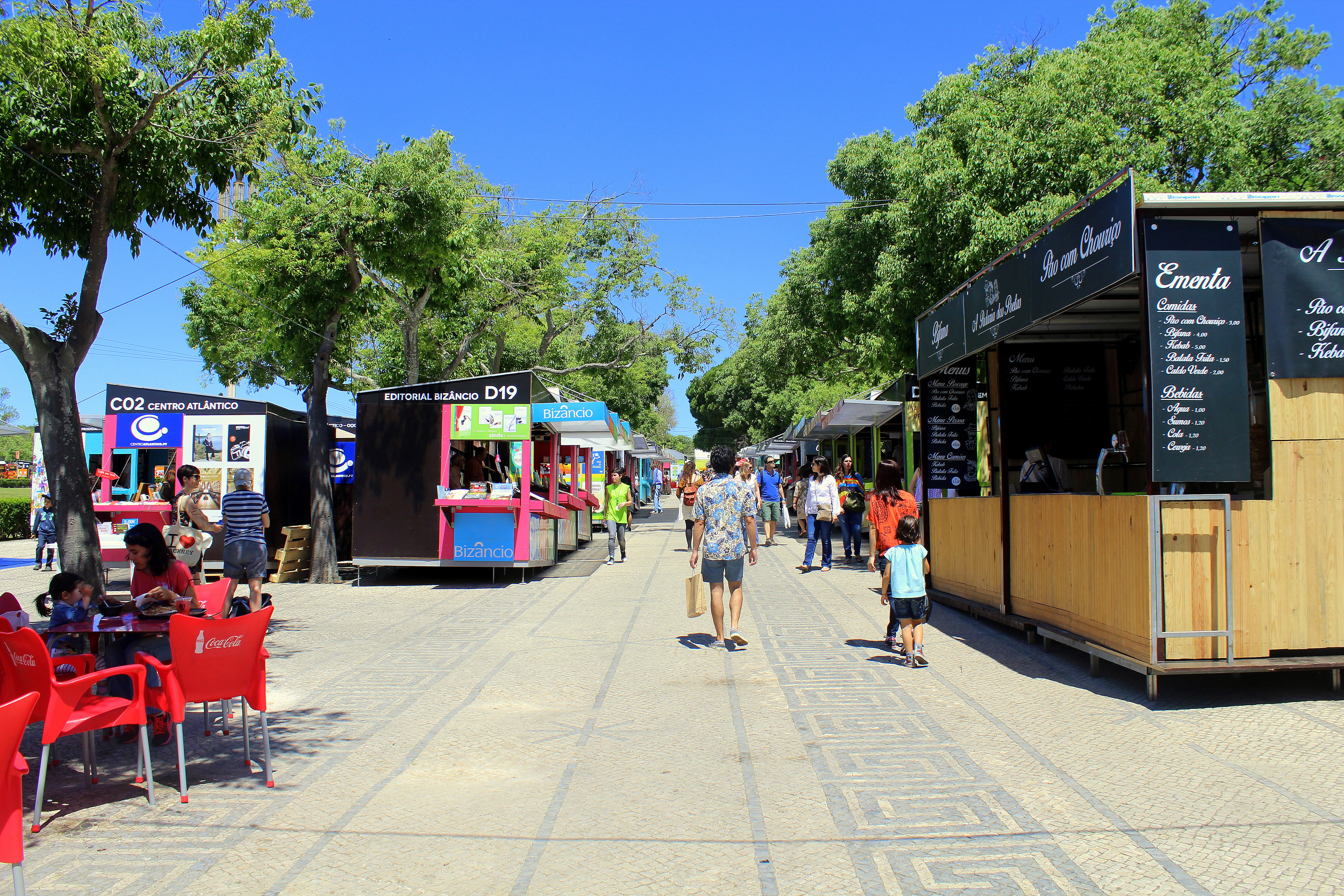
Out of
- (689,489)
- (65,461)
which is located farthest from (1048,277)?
(689,489)

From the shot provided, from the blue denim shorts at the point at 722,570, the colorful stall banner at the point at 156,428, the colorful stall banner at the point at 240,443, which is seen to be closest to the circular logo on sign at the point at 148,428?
the colorful stall banner at the point at 156,428

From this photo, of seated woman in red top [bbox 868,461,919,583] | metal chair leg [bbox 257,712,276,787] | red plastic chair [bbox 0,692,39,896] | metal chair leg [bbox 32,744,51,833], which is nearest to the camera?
red plastic chair [bbox 0,692,39,896]

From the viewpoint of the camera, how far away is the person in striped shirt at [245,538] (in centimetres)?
973

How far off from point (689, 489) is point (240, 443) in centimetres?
754

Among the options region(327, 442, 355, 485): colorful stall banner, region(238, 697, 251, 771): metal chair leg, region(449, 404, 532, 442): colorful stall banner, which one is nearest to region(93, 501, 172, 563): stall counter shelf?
region(327, 442, 355, 485): colorful stall banner

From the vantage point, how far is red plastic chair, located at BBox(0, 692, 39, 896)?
287cm

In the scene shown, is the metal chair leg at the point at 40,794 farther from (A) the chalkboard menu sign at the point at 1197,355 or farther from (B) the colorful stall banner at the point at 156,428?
(B) the colorful stall banner at the point at 156,428

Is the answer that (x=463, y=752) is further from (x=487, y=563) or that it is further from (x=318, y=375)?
(x=318, y=375)

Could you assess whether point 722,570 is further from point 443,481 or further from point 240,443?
point 240,443

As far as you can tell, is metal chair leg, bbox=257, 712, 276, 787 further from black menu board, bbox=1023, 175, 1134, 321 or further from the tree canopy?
the tree canopy

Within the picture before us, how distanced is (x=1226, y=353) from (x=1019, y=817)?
11.7 ft

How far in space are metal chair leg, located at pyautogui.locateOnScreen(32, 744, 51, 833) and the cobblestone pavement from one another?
0.22 ft

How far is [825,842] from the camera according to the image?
402 cm

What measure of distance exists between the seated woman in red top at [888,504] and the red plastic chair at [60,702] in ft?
22.6
